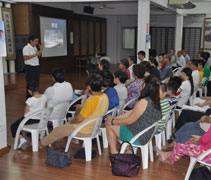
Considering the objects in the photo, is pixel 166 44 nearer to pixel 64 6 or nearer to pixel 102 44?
pixel 102 44

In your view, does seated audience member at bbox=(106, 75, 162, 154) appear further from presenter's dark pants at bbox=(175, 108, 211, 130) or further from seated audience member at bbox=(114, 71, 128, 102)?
presenter's dark pants at bbox=(175, 108, 211, 130)

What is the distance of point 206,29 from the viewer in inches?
443

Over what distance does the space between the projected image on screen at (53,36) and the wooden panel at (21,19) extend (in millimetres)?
818

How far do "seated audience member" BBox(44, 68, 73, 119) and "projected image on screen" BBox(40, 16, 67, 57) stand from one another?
7.25 metres

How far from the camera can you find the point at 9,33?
9.03 m

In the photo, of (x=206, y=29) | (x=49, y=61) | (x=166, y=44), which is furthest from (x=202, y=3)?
(x=49, y=61)

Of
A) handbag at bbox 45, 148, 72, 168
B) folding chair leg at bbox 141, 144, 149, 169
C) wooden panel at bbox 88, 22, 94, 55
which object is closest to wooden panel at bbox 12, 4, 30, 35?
wooden panel at bbox 88, 22, 94, 55

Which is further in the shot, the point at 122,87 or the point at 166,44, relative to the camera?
the point at 166,44

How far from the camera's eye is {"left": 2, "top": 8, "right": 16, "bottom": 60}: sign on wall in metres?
8.80

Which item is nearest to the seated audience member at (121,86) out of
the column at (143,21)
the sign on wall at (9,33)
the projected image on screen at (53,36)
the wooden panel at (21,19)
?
the column at (143,21)

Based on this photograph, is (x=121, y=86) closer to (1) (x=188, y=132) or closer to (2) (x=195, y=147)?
(1) (x=188, y=132)

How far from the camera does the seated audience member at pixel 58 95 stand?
360 centimetres

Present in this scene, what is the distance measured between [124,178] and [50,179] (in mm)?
827

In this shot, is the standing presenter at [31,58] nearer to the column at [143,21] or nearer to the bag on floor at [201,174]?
the column at [143,21]
